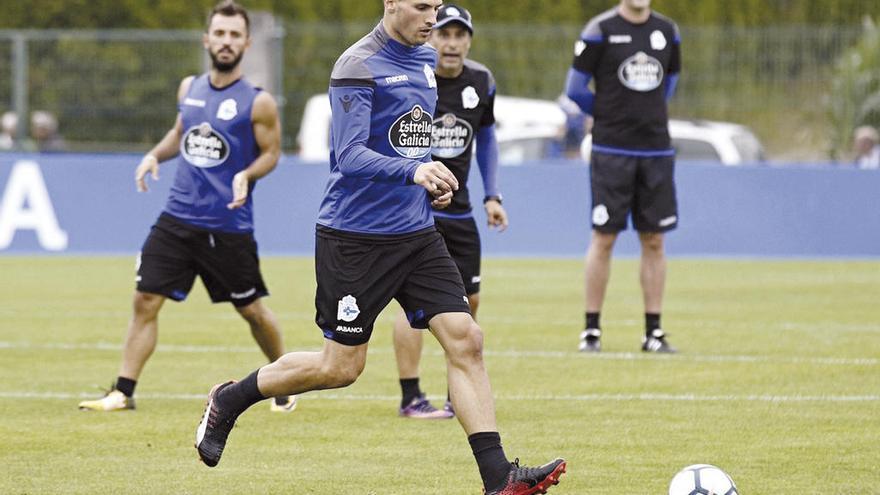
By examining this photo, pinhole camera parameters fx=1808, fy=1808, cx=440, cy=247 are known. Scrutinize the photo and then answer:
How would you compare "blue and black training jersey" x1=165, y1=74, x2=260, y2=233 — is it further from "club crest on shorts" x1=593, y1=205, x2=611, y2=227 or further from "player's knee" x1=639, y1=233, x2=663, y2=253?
"player's knee" x1=639, y1=233, x2=663, y2=253

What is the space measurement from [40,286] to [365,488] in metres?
10.7

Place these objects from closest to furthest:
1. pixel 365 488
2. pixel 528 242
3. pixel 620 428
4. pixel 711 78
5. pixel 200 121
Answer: pixel 365 488, pixel 620 428, pixel 200 121, pixel 528 242, pixel 711 78

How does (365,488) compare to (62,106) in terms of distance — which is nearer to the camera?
(365,488)

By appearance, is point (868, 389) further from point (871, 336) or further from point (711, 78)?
point (711, 78)

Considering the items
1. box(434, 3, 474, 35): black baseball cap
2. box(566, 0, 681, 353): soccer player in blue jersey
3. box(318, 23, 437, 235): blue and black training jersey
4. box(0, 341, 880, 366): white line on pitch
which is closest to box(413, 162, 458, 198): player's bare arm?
box(318, 23, 437, 235): blue and black training jersey

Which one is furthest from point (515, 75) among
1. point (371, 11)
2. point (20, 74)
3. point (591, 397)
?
point (591, 397)

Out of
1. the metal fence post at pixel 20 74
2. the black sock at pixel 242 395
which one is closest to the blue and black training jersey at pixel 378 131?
the black sock at pixel 242 395

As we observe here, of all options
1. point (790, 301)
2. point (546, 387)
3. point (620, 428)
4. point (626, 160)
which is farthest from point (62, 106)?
point (620, 428)

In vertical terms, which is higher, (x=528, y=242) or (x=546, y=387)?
(x=546, y=387)

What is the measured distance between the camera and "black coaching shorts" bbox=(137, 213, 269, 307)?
32.1 feet

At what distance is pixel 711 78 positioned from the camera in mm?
24172

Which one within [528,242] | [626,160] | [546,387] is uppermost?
[626,160]

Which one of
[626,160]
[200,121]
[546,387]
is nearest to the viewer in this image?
[200,121]

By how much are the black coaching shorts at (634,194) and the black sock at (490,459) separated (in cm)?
548
